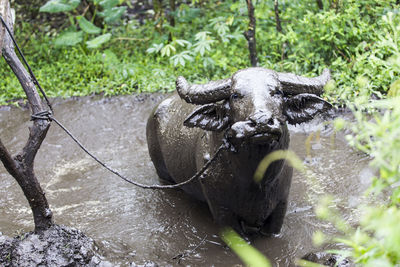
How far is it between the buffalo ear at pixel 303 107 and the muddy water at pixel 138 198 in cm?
29

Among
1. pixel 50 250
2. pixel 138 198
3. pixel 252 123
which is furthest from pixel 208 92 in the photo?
pixel 138 198

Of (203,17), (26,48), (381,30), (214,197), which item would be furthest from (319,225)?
(26,48)

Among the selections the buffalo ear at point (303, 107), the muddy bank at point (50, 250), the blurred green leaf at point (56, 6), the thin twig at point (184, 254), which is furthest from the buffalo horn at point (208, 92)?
the blurred green leaf at point (56, 6)

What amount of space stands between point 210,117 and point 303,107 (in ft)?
2.30

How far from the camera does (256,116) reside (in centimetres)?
283

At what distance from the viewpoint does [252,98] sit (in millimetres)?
3082

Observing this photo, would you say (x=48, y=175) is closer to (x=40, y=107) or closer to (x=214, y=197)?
(x=40, y=107)

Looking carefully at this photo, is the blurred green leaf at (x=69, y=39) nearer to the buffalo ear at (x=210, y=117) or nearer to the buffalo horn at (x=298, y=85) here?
the buffalo ear at (x=210, y=117)

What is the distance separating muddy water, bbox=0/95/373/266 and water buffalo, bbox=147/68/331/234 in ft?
0.89

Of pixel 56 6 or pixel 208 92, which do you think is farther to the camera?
pixel 56 6

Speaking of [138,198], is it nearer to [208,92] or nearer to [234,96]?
[208,92]

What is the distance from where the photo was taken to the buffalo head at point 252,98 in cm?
312

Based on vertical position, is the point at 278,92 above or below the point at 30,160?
above

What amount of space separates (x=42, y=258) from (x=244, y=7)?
223 inches
